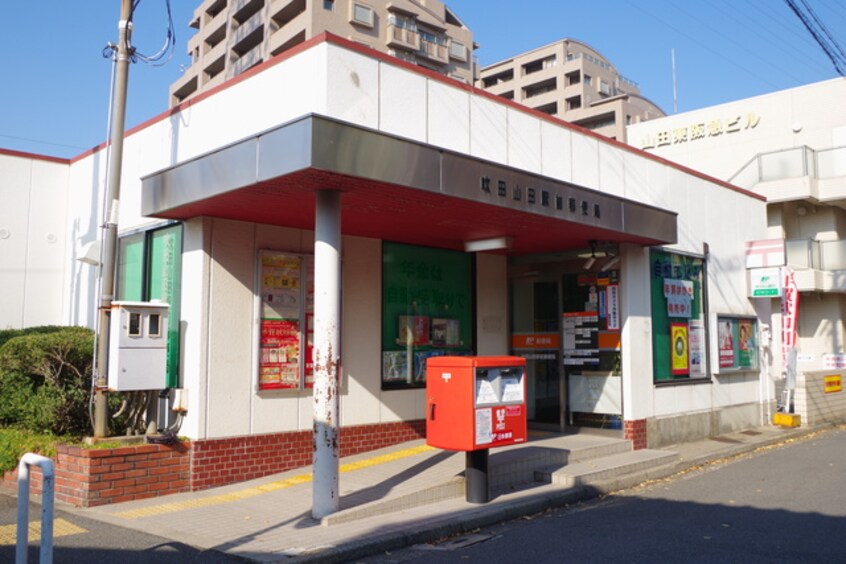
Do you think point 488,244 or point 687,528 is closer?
point 687,528

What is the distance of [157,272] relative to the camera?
9984 millimetres

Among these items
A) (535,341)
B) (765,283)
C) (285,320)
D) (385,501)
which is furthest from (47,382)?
(765,283)

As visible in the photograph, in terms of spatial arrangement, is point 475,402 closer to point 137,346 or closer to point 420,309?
point 420,309

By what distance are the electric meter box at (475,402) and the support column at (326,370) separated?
121 centimetres

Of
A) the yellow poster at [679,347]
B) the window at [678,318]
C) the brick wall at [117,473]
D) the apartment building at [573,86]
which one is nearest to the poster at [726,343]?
the window at [678,318]

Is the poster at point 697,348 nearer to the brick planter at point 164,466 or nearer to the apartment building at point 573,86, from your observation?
the brick planter at point 164,466

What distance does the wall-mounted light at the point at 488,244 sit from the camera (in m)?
10.9

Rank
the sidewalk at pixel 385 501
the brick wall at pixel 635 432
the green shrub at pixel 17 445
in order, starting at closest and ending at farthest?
1. the sidewalk at pixel 385 501
2. the green shrub at pixel 17 445
3. the brick wall at pixel 635 432

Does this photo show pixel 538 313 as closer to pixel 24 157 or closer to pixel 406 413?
pixel 406 413

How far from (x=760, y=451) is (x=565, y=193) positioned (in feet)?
21.6

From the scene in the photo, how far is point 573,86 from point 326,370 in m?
67.4

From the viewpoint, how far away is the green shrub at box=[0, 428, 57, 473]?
8.94 meters

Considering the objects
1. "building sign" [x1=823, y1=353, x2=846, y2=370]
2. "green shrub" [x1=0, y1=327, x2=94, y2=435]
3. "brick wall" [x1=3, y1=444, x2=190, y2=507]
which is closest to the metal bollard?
"brick wall" [x1=3, y1=444, x2=190, y2=507]

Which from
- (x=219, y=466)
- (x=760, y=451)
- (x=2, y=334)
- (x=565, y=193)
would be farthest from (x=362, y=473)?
(x=760, y=451)
